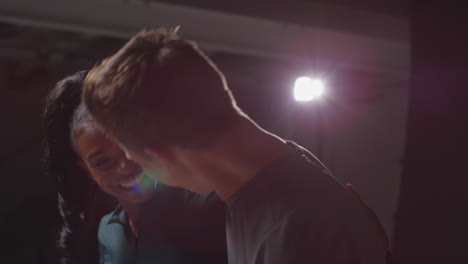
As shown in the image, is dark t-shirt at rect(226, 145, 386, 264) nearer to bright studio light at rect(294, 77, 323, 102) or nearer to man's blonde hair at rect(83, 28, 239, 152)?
man's blonde hair at rect(83, 28, 239, 152)

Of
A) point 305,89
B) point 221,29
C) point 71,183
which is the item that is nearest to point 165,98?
point 71,183

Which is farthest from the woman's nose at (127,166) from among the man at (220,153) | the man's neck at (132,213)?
the man at (220,153)

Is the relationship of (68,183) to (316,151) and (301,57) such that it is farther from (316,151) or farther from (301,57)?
(316,151)

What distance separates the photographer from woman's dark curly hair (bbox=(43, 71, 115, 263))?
1.45m

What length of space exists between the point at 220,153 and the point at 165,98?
15cm

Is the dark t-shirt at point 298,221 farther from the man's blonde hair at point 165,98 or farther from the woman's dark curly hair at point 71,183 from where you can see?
the woman's dark curly hair at point 71,183

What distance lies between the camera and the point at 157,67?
86 cm

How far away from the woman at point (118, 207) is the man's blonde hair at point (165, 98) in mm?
458

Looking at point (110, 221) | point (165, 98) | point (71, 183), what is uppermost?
point (165, 98)

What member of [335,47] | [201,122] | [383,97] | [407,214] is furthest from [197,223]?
[383,97]

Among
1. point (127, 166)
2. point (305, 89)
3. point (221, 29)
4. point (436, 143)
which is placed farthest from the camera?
point (221, 29)

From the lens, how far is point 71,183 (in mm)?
1565

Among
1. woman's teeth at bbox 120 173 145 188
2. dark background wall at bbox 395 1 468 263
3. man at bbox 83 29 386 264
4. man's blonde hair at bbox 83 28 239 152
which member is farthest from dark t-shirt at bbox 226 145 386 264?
dark background wall at bbox 395 1 468 263

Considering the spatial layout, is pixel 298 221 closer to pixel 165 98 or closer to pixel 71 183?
pixel 165 98
